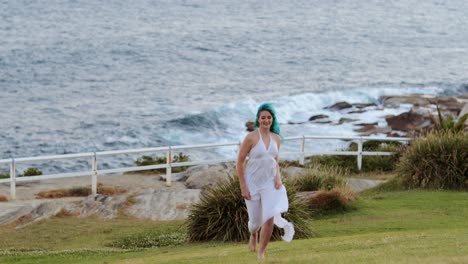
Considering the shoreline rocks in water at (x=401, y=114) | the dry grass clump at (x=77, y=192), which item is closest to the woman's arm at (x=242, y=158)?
the dry grass clump at (x=77, y=192)

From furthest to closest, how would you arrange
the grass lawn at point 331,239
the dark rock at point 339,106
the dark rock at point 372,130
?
the dark rock at point 339,106, the dark rock at point 372,130, the grass lawn at point 331,239

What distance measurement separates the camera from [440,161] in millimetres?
19344

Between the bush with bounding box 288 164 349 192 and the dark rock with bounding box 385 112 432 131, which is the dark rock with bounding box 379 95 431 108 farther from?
the bush with bounding box 288 164 349 192

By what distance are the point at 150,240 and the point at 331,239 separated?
11.0ft

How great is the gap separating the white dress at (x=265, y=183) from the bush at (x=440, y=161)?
961cm

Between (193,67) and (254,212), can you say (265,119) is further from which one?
(193,67)

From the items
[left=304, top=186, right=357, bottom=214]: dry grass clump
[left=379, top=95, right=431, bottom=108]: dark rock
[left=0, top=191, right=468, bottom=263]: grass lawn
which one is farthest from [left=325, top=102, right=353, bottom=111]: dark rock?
[left=304, top=186, right=357, bottom=214]: dry grass clump

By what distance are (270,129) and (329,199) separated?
7042 mm

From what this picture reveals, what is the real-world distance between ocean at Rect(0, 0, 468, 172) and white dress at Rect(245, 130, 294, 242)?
2316 centimetres

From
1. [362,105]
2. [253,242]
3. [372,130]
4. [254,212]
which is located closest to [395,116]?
[372,130]

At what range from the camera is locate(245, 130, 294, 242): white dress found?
1015 centimetres

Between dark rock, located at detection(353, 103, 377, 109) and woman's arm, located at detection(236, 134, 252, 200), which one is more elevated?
dark rock, located at detection(353, 103, 377, 109)

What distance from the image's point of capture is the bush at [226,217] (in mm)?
14383

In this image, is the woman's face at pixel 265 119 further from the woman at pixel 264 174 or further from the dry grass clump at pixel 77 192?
the dry grass clump at pixel 77 192
